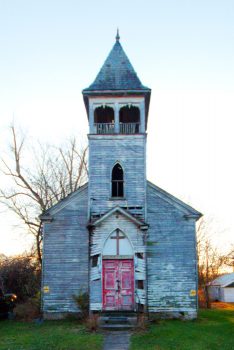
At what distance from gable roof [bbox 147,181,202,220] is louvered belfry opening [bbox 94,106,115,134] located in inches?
135

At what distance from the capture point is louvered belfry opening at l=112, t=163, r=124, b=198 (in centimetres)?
2091

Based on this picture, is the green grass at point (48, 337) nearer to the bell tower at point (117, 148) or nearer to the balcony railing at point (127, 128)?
the bell tower at point (117, 148)

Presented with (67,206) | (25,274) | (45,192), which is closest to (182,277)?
(67,206)

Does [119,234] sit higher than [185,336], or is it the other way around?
[119,234]

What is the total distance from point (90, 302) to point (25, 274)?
12362mm

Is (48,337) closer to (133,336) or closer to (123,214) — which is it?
(133,336)

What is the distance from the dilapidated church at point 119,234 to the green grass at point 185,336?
5.26 feet

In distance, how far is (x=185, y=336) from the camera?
15.6 metres

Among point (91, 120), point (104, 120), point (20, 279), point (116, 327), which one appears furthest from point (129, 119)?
point (20, 279)

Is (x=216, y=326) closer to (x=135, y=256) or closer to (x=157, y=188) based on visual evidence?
(x=135, y=256)

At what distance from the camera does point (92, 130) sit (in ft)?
70.7

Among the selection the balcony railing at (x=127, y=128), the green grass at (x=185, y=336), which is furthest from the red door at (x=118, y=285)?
the balcony railing at (x=127, y=128)

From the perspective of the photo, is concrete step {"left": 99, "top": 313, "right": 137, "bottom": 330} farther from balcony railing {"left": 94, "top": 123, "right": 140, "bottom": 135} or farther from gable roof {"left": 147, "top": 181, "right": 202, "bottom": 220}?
balcony railing {"left": 94, "top": 123, "right": 140, "bottom": 135}

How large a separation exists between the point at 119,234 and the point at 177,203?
3368 millimetres
